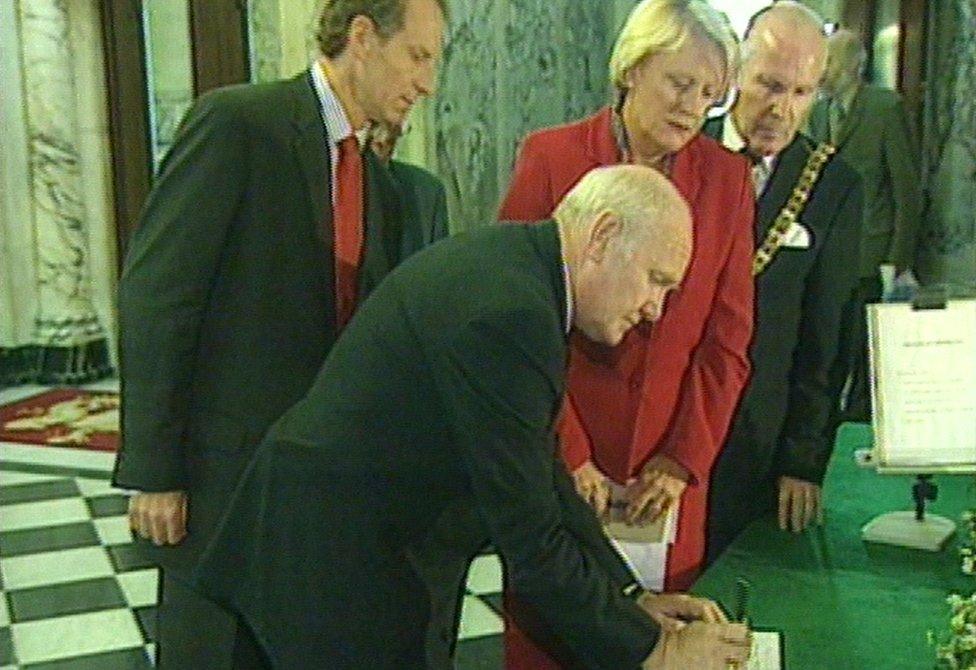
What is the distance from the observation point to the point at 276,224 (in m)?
2.01

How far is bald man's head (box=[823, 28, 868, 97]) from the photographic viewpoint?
3.70 metres

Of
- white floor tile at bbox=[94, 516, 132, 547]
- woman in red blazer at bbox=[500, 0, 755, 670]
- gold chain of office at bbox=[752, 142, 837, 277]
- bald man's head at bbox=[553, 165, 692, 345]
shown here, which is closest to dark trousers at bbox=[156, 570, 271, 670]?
woman in red blazer at bbox=[500, 0, 755, 670]

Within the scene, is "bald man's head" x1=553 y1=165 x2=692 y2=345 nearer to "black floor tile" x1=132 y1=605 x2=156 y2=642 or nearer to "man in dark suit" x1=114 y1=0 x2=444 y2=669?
"man in dark suit" x1=114 y1=0 x2=444 y2=669

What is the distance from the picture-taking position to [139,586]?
4152 mm

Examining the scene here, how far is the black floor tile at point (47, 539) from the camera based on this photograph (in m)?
4.55

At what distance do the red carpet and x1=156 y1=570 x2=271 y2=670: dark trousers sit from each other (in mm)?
3746

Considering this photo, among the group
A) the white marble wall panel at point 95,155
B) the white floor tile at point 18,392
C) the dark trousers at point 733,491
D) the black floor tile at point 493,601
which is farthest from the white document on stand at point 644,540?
the white marble wall panel at point 95,155

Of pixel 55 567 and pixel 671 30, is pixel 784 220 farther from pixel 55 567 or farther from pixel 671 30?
pixel 55 567

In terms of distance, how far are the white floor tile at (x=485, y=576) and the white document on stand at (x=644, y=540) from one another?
1.84 m

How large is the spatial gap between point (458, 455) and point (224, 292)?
62 centimetres

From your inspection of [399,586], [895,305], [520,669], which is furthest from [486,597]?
[399,586]

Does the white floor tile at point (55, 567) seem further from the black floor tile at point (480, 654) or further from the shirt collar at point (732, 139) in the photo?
the shirt collar at point (732, 139)

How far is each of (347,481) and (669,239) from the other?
479 mm

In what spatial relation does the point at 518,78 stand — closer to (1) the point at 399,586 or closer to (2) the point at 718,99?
(2) the point at 718,99
